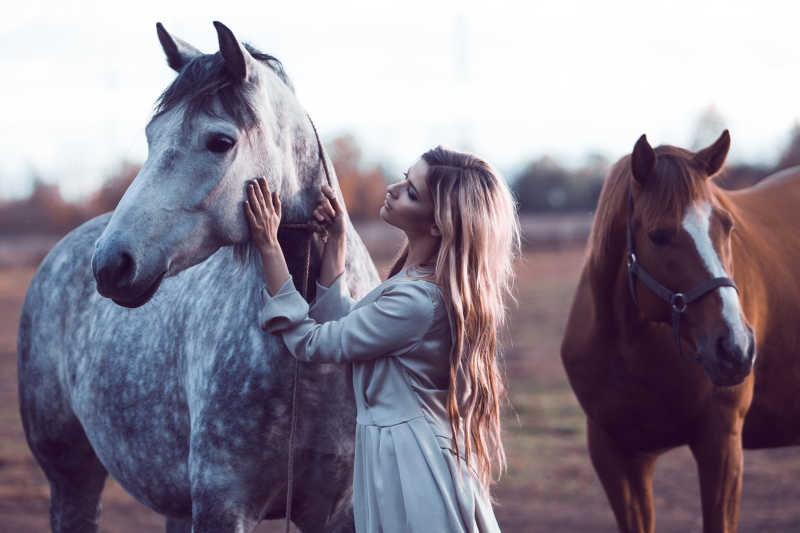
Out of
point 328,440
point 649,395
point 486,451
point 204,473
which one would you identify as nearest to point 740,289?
point 649,395

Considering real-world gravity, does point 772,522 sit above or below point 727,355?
below

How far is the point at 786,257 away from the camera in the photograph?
12.3ft

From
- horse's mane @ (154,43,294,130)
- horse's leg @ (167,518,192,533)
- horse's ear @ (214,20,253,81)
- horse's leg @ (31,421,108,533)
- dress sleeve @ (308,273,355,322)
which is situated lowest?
horse's leg @ (167,518,192,533)

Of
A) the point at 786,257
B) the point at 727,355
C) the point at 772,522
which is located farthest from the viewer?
the point at 772,522

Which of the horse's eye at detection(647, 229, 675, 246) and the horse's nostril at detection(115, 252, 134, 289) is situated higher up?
the horse's nostril at detection(115, 252, 134, 289)

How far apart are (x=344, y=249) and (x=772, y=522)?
3.88 meters

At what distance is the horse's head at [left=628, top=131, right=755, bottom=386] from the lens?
2.68 meters

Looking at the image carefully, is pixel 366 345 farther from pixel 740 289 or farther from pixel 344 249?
pixel 740 289

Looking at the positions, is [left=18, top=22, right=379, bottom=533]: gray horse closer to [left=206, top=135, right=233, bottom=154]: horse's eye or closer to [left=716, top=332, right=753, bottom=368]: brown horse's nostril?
[left=206, top=135, right=233, bottom=154]: horse's eye

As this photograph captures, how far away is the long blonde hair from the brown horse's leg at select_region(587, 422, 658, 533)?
143 cm

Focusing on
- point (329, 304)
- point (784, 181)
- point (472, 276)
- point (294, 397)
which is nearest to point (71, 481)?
point (294, 397)

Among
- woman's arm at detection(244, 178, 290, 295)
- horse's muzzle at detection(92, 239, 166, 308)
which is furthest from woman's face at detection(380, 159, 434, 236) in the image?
horse's muzzle at detection(92, 239, 166, 308)

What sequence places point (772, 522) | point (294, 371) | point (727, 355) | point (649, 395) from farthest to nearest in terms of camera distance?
point (772, 522), point (649, 395), point (727, 355), point (294, 371)

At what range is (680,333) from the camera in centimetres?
288
